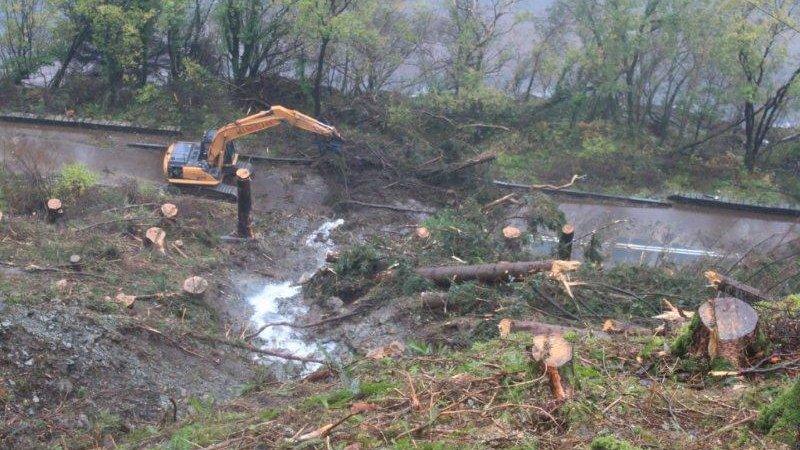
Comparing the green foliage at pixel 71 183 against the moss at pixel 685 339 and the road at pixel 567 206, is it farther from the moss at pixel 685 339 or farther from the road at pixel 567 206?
the moss at pixel 685 339

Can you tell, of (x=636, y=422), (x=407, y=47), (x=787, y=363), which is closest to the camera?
(x=636, y=422)

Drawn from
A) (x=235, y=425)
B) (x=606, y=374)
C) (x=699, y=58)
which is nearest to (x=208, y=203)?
(x=235, y=425)

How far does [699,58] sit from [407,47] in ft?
26.3

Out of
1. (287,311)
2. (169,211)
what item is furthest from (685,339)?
(169,211)

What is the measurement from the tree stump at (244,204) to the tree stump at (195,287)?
119 inches

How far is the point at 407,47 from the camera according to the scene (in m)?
21.9

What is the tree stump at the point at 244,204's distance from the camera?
560 inches

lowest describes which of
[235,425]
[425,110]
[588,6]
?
[235,425]

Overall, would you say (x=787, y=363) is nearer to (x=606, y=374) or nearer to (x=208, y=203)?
(x=606, y=374)

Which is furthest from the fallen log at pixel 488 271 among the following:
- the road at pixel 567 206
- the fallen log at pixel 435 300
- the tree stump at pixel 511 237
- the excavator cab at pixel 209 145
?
the excavator cab at pixel 209 145

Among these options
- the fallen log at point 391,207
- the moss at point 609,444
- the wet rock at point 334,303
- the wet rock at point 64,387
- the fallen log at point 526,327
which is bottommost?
the wet rock at point 64,387

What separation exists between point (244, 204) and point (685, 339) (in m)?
9.93

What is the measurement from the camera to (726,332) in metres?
5.80

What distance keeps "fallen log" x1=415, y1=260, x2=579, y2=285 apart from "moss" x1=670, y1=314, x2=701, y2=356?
454 centimetres
